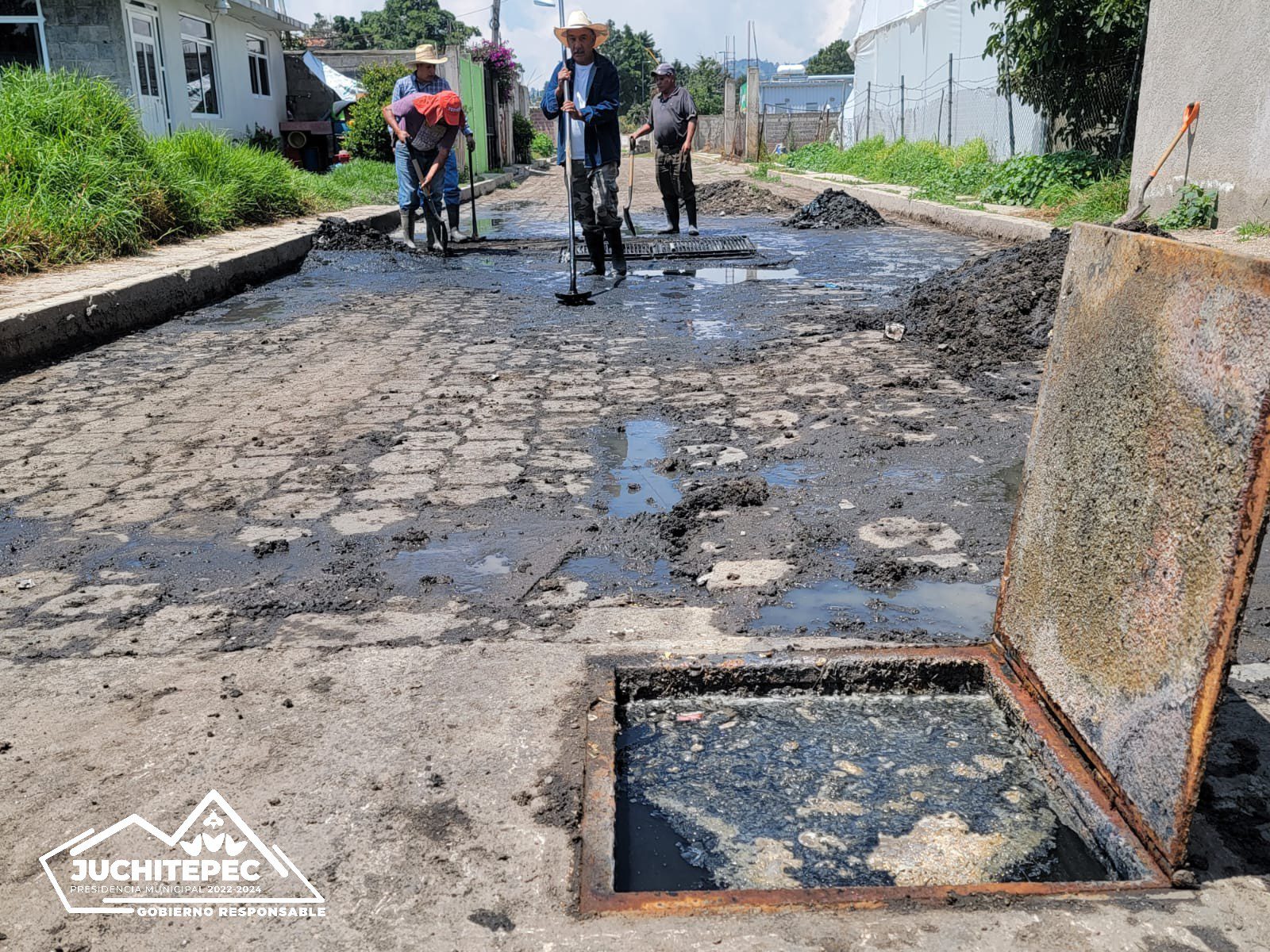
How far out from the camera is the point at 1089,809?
1.83 m

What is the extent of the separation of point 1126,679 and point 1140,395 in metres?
0.48

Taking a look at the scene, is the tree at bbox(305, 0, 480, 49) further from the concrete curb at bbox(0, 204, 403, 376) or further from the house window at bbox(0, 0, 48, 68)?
the concrete curb at bbox(0, 204, 403, 376)

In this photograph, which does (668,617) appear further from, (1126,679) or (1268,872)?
(1268,872)

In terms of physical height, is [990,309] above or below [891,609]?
above

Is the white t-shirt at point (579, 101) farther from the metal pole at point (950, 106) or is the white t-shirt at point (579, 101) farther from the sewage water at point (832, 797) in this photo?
the metal pole at point (950, 106)

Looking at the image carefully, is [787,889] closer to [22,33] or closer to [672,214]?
[672,214]

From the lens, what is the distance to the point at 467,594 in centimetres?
280

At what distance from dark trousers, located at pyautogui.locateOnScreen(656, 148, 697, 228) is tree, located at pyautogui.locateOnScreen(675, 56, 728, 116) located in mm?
46508

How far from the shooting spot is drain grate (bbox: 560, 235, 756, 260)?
9.99m

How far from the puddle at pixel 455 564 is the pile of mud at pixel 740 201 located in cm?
1312

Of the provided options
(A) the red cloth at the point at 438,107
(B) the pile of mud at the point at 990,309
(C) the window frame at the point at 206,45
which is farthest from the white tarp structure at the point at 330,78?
(B) the pile of mud at the point at 990,309

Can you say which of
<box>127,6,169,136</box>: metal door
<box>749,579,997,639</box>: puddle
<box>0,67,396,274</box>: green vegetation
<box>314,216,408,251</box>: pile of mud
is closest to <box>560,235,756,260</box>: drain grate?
<box>314,216,408,251</box>: pile of mud

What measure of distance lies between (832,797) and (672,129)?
10118 millimetres

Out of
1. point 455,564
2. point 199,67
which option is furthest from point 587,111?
point 199,67
